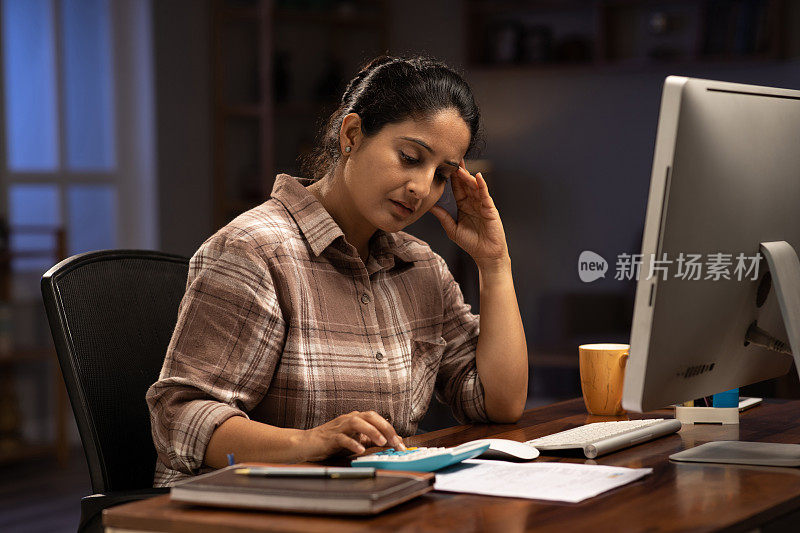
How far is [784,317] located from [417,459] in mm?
489

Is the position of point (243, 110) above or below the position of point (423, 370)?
above

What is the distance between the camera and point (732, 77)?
508 centimetres

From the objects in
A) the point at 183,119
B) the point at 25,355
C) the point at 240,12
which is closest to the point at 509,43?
the point at 240,12

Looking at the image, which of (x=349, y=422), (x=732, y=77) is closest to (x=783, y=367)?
(x=349, y=422)

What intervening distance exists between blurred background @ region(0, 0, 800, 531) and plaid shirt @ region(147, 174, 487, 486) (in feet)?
9.61

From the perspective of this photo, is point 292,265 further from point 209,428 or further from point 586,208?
point 586,208

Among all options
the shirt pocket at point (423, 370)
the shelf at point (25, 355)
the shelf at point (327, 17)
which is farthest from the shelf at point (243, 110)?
the shirt pocket at point (423, 370)

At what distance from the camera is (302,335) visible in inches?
59.9

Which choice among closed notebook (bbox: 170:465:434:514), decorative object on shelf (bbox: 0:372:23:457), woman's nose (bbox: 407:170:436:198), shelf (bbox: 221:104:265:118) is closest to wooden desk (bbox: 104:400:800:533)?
closed notebook (bbox: 170:465:434:514)

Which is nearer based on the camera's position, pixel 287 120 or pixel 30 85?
pixel 30 85

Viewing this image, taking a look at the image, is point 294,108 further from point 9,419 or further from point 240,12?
point 9,419

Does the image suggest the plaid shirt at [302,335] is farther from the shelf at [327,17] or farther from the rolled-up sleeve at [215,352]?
the shelf at [327,17]

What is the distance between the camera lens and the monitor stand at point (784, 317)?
1.26 metres

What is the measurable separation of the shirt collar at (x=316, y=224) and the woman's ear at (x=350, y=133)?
10 centimetres
